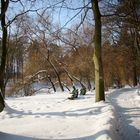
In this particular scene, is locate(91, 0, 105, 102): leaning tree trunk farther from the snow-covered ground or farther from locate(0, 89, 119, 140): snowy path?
locate(0, 89, 119, 140): snowy path

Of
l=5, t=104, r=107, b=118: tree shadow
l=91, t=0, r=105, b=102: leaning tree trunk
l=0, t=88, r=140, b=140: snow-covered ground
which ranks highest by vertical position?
l=91, t=0, r=105, b=102: leaning tree trunk

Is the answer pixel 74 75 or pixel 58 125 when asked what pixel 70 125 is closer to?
pixel 58 125

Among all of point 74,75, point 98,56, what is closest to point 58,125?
point 98,56

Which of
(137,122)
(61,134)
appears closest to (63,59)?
(137,122)

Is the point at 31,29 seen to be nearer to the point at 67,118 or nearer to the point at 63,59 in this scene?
the point at 63,59

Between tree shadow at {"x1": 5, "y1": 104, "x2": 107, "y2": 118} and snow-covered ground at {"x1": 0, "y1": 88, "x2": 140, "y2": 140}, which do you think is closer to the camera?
snow-covered ground at {"x1": 0, "y1": 88, "x2": 140, "y2": 140}

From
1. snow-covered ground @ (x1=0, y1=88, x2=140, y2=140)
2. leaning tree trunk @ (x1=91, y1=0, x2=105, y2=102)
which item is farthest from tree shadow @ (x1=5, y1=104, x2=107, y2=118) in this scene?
leaning tree trunk @ (x1=91, y1=0, x2=105, y2=102)

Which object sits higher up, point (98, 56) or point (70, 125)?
point (98, 56)

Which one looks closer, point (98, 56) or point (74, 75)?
point (98, 56)

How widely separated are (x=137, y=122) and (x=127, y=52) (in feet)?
102

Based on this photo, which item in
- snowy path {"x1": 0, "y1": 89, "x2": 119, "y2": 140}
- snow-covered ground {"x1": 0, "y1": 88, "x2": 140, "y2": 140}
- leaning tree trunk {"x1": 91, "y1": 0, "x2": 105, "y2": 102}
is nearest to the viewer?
snowy path {"x1": 0, "y1": 89, "x2": 119, "y2": 140}

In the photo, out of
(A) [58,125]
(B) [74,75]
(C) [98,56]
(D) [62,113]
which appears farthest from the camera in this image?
(B) [74,75]

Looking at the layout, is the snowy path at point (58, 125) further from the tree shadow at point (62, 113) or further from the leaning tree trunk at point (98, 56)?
the leaning tree trunk at point (98, 56)

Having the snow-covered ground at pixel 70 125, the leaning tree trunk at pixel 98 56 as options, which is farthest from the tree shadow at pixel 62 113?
the leaning tree trunk at pixel 98 56
